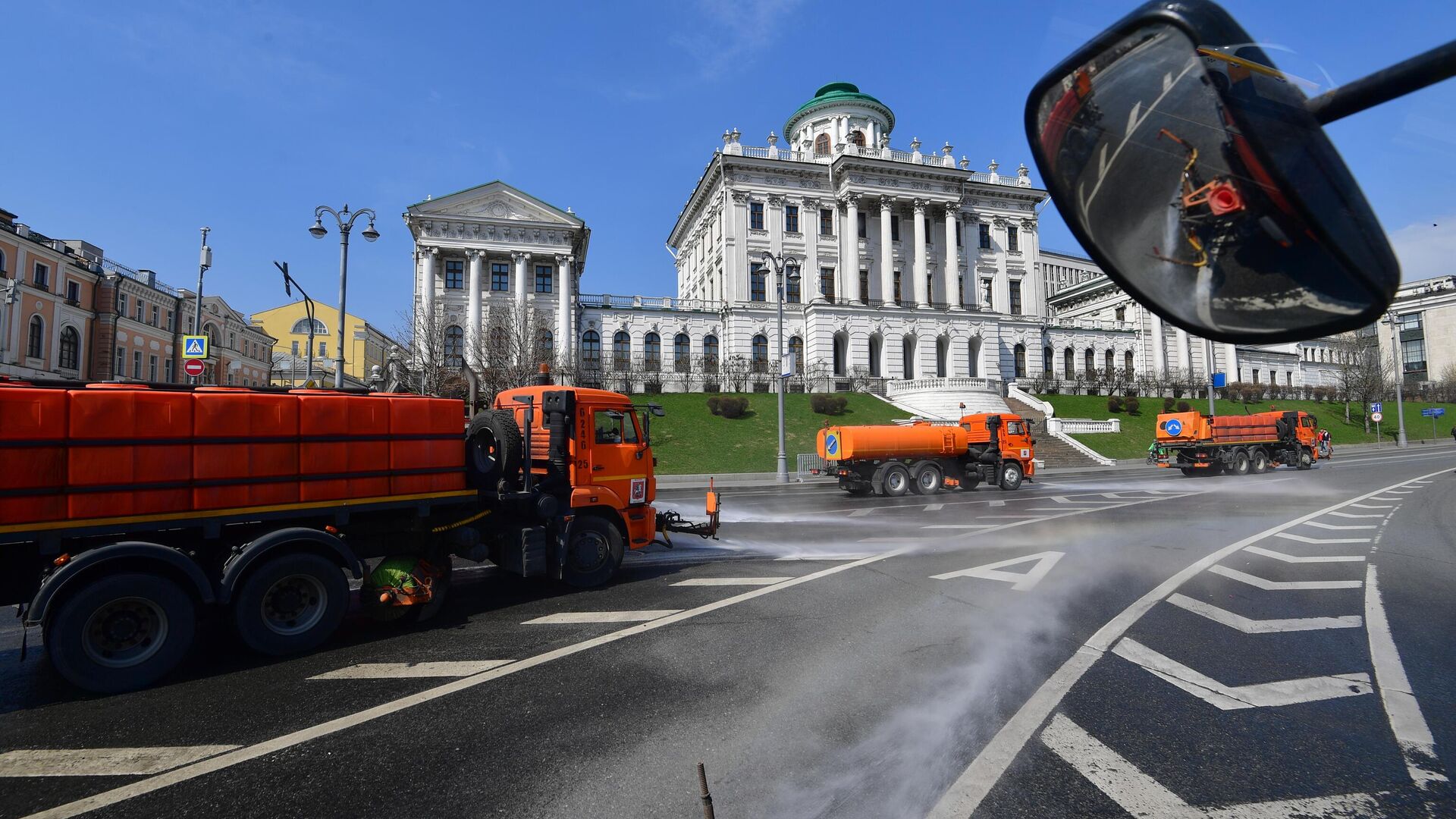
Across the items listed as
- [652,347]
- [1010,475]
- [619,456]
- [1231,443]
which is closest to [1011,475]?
[1010,475]

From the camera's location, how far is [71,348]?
152ft

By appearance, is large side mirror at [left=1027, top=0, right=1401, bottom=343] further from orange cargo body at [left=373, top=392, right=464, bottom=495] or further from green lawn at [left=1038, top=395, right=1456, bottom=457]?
green lawn at [left=1038, top=395, right=1456, bottom=457]

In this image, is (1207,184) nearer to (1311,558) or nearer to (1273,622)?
(1273,622)

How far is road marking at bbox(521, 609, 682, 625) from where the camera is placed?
7.65 meters

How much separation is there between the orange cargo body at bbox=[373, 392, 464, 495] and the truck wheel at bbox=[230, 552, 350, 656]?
1094 mm

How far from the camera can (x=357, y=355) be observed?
300 ft

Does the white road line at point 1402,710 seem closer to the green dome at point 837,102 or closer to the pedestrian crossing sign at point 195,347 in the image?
the pedestrian crossing sign at point 195,347

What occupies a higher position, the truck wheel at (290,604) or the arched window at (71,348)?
the arched window at (71,348)

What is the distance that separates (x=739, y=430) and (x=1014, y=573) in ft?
99.1

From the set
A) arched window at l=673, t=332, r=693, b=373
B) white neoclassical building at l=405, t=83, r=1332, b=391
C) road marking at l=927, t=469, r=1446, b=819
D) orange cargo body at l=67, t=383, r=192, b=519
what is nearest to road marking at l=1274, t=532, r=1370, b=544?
road marking at l=927, t=469, r=1446, b=819

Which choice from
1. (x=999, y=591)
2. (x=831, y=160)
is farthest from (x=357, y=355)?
(x=999, y=591)

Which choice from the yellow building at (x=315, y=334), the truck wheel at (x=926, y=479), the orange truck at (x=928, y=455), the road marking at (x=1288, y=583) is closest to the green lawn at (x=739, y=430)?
the orange truck at (x=928, y=455)

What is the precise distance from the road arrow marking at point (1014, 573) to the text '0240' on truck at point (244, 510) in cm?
553

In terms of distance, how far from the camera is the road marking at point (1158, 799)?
3.63 meters
